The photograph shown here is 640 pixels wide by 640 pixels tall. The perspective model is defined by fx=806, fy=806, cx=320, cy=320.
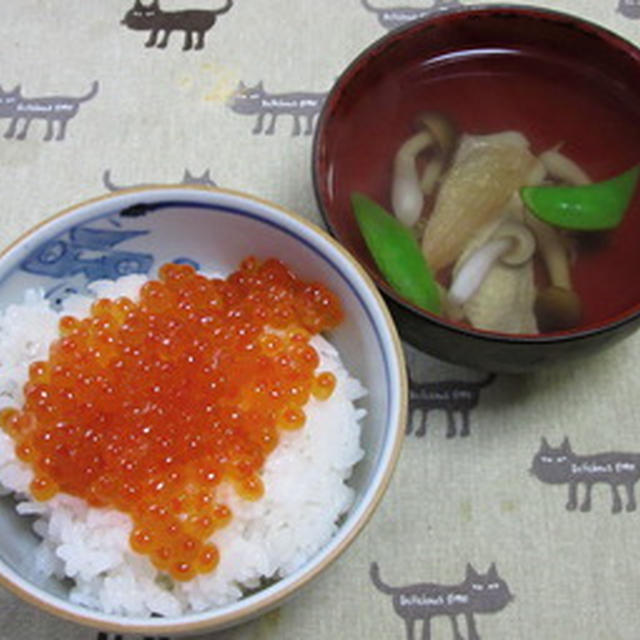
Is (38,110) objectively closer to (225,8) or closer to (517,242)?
(225,8)

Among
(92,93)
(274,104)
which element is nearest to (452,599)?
(274,104)

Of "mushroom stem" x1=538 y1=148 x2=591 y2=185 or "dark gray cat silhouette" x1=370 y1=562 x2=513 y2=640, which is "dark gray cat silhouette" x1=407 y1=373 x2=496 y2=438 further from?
"mushroom stem" x1=538 y1=148 x2=591 y2=185

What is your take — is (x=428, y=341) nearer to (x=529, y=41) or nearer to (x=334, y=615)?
(x=334, y=615)

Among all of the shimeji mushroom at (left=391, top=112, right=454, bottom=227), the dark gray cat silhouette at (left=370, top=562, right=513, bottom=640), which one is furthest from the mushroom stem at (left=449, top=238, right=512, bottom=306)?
the dark gray cat silhouette at (left=370, top=562, right=513, bottom=640)

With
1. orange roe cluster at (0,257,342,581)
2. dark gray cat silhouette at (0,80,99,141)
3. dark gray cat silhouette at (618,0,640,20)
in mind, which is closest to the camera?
orange roe cluster at (0,257,342,581)

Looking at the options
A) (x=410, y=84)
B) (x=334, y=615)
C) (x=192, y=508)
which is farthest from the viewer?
(x=410, y=84)

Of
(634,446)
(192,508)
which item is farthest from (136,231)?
(634,446)

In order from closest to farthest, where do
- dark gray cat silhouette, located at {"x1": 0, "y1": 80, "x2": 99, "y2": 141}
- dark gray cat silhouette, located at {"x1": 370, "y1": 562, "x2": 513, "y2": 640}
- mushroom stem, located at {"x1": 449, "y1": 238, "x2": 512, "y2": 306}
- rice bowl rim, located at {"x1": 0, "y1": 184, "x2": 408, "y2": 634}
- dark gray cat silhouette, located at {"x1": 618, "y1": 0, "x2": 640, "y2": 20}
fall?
rice bowl rim, located at {"x1": 0, "y1": 184, "x2": 408, "y2": 634} → dark gray cat silhouette, located at {"x1": 370, "y1": 562, "x2": 513, "y2": 640} → mushroom stem, located at {"x1": 449, "y1": 238, "x2": 512, "y2": 306} → dark gray cat silhouette, located at {"x1": 0, "y1": 80, "x2": 99, "y2": 141} → dark gray cat silhouette, located at {"x1": 618, "y1": 0, "x2": 640, "y2": 20}
